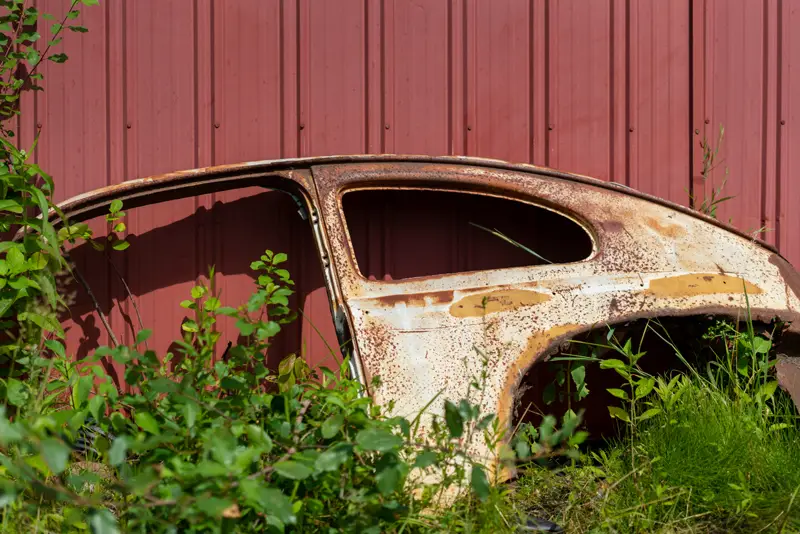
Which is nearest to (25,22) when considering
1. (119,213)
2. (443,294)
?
(119,213)

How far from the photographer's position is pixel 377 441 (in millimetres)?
1103

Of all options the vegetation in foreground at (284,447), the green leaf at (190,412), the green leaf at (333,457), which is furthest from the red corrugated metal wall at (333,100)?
the green leaf at (333,457)

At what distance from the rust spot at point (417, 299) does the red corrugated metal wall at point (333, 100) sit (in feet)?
1.86

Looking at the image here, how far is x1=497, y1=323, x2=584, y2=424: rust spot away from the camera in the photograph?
66.9 inches

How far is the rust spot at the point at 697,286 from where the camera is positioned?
6.21 ft

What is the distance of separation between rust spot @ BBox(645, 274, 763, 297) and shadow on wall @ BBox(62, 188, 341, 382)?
119 centimetres

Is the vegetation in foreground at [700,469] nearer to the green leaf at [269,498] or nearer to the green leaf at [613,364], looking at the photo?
the green leaf at [613,364]

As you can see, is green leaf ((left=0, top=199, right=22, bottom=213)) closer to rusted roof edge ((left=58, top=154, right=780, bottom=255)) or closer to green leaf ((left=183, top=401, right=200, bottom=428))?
rusted roof edge ((left=58, top=154, right=780, bottom=255))

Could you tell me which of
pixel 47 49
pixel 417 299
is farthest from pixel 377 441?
pixel 47 49

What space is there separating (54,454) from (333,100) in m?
1.78

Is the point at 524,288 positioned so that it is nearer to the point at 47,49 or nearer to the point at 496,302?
the point at 496,302

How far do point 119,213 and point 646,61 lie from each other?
209 centimetres

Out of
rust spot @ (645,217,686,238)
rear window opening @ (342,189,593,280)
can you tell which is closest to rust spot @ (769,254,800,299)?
rust spot @ (645,217,686,238)

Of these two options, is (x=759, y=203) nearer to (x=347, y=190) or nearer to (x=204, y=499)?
(x=347, y=190)
